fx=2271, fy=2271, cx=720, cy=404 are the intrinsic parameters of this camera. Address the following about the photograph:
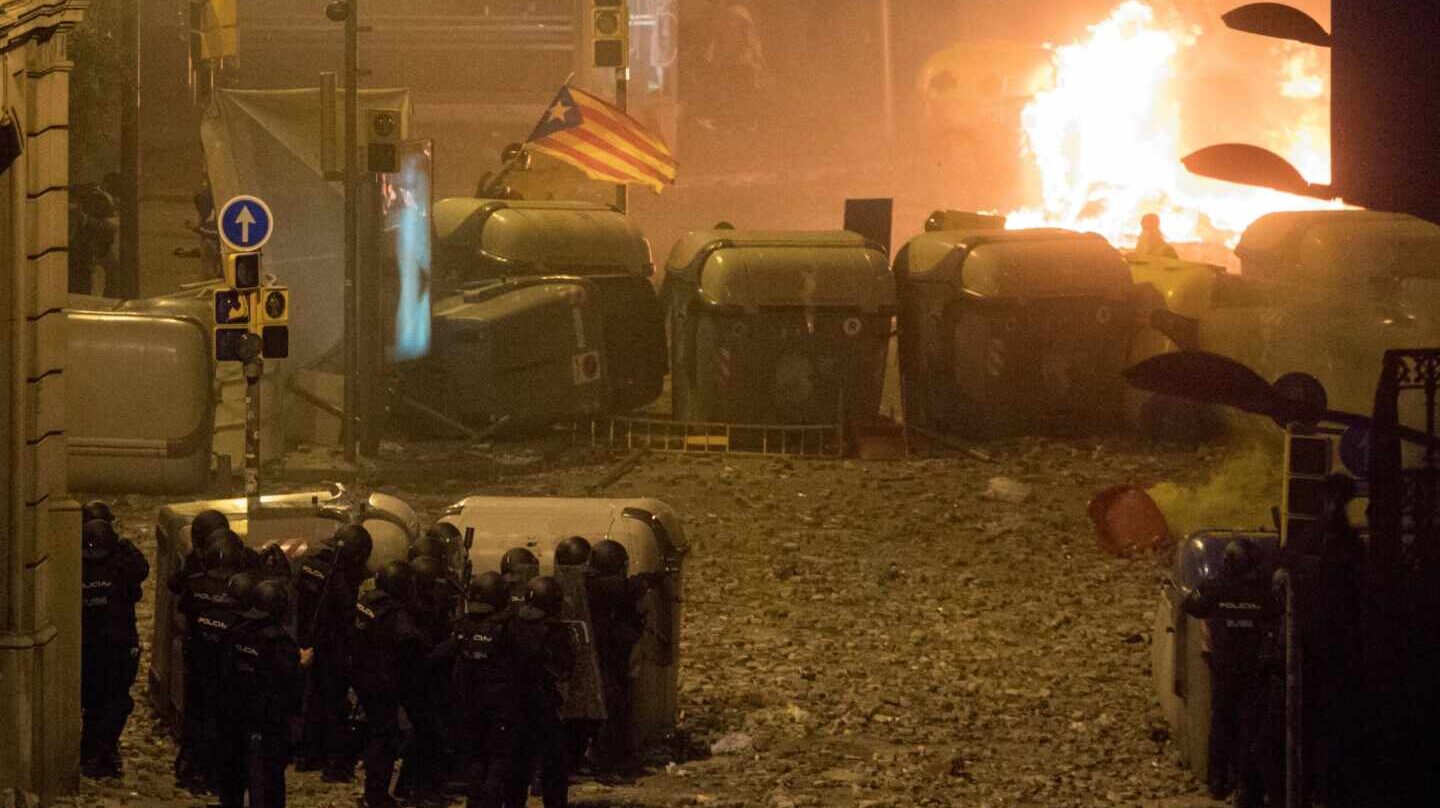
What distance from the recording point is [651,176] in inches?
1000

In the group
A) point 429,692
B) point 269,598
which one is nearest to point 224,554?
point 269,598

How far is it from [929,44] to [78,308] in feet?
148

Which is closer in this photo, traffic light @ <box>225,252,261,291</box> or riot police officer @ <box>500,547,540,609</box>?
riot police officer @ <box>500,547,540,609</box>

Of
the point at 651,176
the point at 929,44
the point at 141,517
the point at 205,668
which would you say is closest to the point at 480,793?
the point at 205,668

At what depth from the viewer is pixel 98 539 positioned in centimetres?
1145

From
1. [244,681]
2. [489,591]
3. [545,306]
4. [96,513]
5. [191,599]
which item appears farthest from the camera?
[545,306]

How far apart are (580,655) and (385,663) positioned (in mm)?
933

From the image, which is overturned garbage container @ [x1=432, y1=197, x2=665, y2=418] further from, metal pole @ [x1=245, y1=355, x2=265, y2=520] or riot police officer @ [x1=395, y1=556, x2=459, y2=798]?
riot police officer @ [x1=395, y1=556, x2=459, y2=798]

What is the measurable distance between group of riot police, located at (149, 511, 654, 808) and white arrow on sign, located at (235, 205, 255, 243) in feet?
16.5

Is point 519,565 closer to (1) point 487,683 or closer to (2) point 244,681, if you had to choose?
(1) point 487,683

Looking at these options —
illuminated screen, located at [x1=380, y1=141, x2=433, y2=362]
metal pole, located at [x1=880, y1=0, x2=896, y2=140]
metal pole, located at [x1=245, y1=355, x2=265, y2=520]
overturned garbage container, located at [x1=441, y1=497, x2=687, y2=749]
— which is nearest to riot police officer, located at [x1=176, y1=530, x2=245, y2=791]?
overturned garbage container, located at [x1=441, y1=497, x2=687, y2=749]

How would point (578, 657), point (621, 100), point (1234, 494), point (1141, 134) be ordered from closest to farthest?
point (578, 657) < point (1234, 494) < point (621, 100) < point (1141, 134)

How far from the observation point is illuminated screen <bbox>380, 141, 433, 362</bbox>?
21.0 metres

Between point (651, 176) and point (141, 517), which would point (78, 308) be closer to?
point (141, 517)
